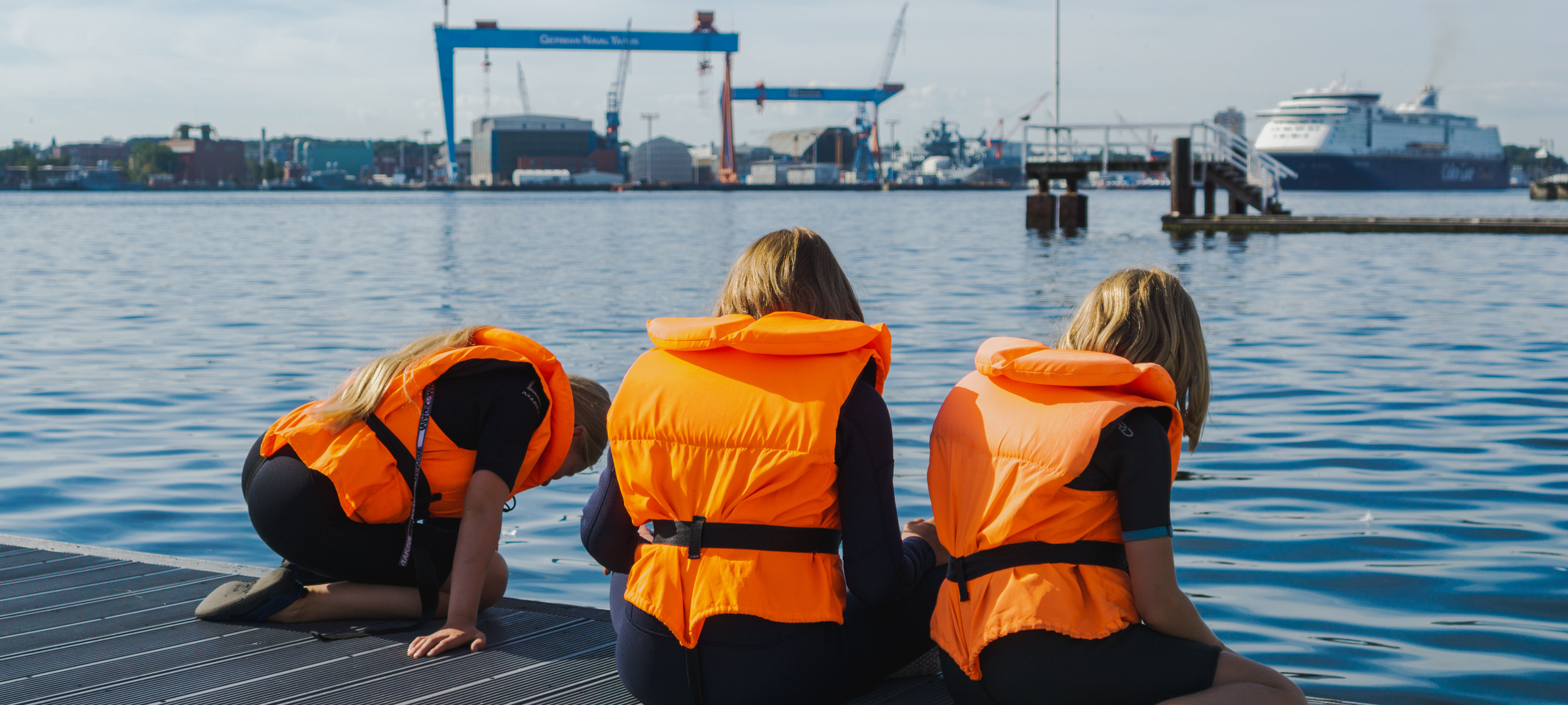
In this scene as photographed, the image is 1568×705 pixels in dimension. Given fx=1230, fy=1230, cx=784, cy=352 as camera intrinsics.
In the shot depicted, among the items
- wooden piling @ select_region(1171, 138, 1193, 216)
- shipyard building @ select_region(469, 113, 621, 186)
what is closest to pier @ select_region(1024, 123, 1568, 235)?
wooden piling @ select_region(1171, 138, 1193, 216)

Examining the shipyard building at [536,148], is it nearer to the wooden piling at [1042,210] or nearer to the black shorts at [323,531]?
the wooden piling at [1042,210]

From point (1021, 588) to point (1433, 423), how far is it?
5.97m

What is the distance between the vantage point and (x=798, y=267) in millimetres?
2416

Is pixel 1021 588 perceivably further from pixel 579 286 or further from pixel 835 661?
pixel 579 286

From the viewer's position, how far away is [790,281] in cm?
241

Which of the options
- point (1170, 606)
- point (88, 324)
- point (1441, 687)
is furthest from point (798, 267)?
point (88, 324)

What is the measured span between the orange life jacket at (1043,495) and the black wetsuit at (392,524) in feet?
3.81

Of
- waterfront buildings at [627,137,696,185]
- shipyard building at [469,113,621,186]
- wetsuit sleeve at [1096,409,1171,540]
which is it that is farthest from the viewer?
waterfront buildings at [627,137,696,185]

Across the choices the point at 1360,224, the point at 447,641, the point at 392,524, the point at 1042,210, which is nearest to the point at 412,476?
the point at 392,524

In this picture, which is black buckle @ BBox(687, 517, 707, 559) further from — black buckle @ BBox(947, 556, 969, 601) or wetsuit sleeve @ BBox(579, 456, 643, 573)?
black buckle @ BBox(947, 556, 969, 601)

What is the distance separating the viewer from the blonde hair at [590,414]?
130 inches

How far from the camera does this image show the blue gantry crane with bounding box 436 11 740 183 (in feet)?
277

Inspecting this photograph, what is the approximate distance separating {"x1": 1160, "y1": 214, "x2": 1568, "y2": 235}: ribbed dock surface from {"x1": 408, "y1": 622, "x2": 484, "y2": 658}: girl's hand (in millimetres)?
21557

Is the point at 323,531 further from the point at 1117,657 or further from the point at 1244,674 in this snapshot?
the point at 1244,674
